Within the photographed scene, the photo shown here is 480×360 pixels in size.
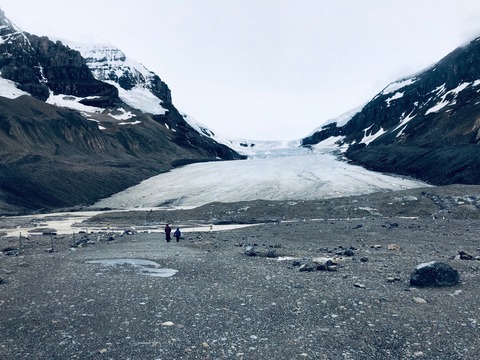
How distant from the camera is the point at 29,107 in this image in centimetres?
12256

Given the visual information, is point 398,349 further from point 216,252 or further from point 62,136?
point 62,136

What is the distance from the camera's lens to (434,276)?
50.4 ft

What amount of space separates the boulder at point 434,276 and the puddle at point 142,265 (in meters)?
10.4

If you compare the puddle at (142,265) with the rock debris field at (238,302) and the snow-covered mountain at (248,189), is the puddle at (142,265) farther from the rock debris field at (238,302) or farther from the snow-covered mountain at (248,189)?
the snow-covered mountain at (248,189)

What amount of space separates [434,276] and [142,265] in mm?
13718

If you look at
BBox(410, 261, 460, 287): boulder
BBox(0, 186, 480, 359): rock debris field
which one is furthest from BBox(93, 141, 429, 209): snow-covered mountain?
BBox(410, 261, 460, 287): boulder

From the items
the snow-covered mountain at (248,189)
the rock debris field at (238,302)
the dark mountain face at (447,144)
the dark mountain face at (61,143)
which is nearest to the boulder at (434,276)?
the rock debris field at (238,302)

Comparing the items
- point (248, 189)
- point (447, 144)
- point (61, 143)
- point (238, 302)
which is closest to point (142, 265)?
point (238, 302)

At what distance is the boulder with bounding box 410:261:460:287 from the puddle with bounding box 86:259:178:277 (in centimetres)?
1041

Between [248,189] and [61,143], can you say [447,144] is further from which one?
[61,143]

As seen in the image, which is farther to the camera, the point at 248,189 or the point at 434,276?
the point at 248,189

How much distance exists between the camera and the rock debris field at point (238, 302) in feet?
35.0

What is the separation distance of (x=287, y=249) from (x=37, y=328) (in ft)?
54.3

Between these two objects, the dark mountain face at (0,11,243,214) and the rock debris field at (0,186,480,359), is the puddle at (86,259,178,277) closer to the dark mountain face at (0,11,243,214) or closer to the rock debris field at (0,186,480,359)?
the rock debris field at (0,186,480,359)
